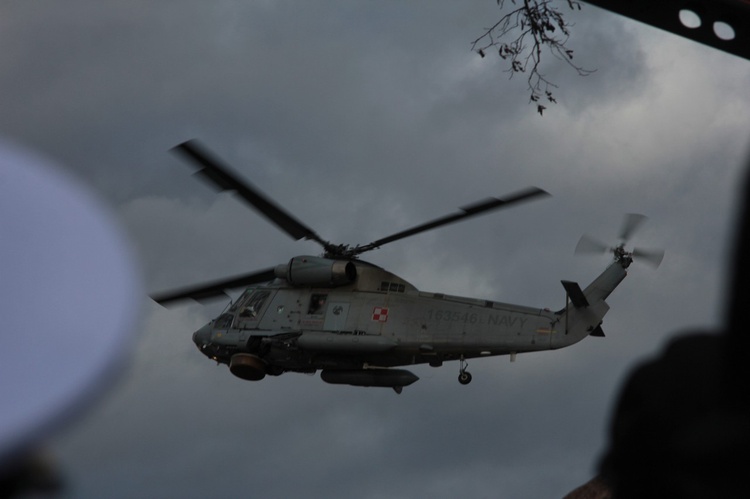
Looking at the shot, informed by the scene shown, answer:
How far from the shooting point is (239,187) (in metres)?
19.8

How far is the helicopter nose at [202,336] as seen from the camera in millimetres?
22266

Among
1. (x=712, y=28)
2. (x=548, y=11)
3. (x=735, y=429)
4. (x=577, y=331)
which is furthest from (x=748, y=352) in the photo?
(x=577, y=331)

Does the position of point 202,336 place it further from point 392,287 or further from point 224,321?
point 392,287

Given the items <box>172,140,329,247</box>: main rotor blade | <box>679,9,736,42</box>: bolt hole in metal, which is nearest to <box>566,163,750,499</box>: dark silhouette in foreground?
<box>679,9,736,42</box>: bolt hole in metal

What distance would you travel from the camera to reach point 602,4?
368 centimetres

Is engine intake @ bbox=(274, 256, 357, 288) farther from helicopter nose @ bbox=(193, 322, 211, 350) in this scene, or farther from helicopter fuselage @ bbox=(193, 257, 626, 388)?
helicopter nose @ bbox=(193, 322, 211, 350)

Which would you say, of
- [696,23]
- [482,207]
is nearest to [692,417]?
[696,23]

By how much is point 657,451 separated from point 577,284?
1995 centimetres

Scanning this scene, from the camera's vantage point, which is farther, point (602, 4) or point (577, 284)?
point (577, 284)

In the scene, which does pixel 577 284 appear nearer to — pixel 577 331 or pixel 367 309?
pixel 577 331

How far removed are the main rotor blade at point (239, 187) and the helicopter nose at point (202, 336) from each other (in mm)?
3028

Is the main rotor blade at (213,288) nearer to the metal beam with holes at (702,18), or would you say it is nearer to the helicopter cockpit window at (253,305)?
the helicopter cockpit window at (253,305)

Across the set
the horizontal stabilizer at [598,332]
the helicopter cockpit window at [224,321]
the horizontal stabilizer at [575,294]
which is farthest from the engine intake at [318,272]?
the horizontal stabilizer at [598,332]

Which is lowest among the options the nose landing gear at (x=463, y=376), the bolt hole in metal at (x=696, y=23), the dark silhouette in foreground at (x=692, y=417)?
the dark silhouette in foreground at (x=692, y=417)
